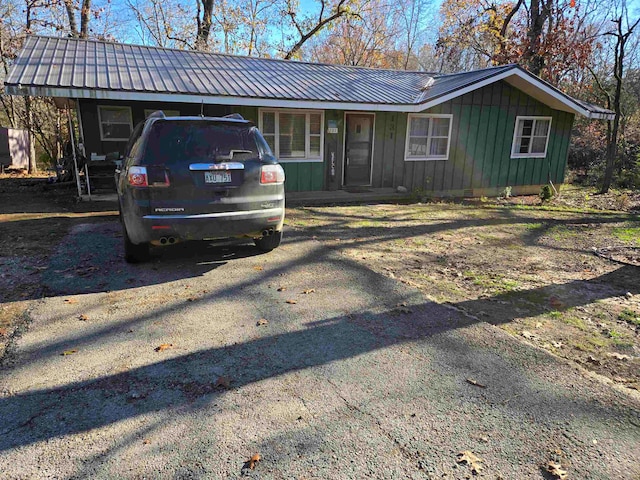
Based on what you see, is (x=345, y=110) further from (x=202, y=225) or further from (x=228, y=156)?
(x=202, y=225)

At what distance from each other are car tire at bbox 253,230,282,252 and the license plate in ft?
4.30

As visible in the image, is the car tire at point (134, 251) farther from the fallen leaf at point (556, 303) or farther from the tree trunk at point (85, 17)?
the tree trunk at point (85, 17)

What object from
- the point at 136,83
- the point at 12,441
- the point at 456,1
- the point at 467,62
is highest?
the point at 456,1

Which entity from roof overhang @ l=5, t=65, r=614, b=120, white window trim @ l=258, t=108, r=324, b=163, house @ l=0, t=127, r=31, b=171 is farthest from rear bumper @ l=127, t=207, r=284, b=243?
house @ l=0, t=127, r=31, b=171

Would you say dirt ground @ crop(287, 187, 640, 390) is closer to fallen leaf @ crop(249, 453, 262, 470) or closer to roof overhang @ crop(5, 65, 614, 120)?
fallen leaf @ crop(249, 453, 262, 470)

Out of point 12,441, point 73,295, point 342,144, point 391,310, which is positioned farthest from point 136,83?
point 12,441

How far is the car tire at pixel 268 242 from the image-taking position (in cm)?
593

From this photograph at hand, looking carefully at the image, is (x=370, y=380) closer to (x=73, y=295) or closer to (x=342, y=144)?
(x=73, y=295)

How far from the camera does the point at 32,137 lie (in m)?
18.9

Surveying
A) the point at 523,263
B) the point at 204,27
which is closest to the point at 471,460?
the point at 523,263

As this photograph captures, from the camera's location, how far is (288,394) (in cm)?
280

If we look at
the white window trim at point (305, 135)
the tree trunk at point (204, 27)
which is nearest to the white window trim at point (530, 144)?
the white window trim at point (305, 135)

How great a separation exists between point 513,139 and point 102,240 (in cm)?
1294

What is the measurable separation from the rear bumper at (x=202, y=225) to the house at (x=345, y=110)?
5350 millimetres
